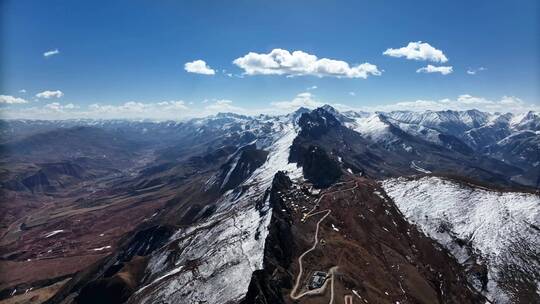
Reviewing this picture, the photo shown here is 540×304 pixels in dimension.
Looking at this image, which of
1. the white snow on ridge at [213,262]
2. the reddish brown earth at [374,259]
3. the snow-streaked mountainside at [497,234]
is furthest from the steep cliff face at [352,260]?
the white snow on ridge at [213,262]

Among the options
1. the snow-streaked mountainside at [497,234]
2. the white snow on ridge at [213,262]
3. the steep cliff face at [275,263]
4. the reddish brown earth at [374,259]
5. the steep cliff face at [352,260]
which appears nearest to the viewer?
the steep cliff face at [275,263]

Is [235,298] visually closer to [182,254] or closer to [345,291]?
[345,291]

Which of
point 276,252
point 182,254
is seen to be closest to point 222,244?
point 182,254

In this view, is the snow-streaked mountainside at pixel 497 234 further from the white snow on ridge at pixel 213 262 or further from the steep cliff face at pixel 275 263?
the white snow on ridge at pixel 213 262

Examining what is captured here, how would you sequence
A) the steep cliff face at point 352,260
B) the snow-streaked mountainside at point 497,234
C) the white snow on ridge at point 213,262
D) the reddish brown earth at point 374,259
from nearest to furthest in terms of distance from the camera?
1. the steep cliff face at point 352,260
2. the reddish brown earth at point 374,259
3. the white snow on ridge at point 213,262
4. the snow-streaked mountainside at point 497,234

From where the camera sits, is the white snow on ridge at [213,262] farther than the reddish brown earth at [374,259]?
Yes

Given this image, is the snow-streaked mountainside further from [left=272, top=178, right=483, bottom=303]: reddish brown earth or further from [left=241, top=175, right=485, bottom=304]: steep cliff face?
[left=272, top=178, right=483, bottom=303]: reddish brown earth

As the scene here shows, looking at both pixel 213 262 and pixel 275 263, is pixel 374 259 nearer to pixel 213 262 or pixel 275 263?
pixel 275 263

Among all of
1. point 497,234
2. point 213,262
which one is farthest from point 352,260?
point 497,234
